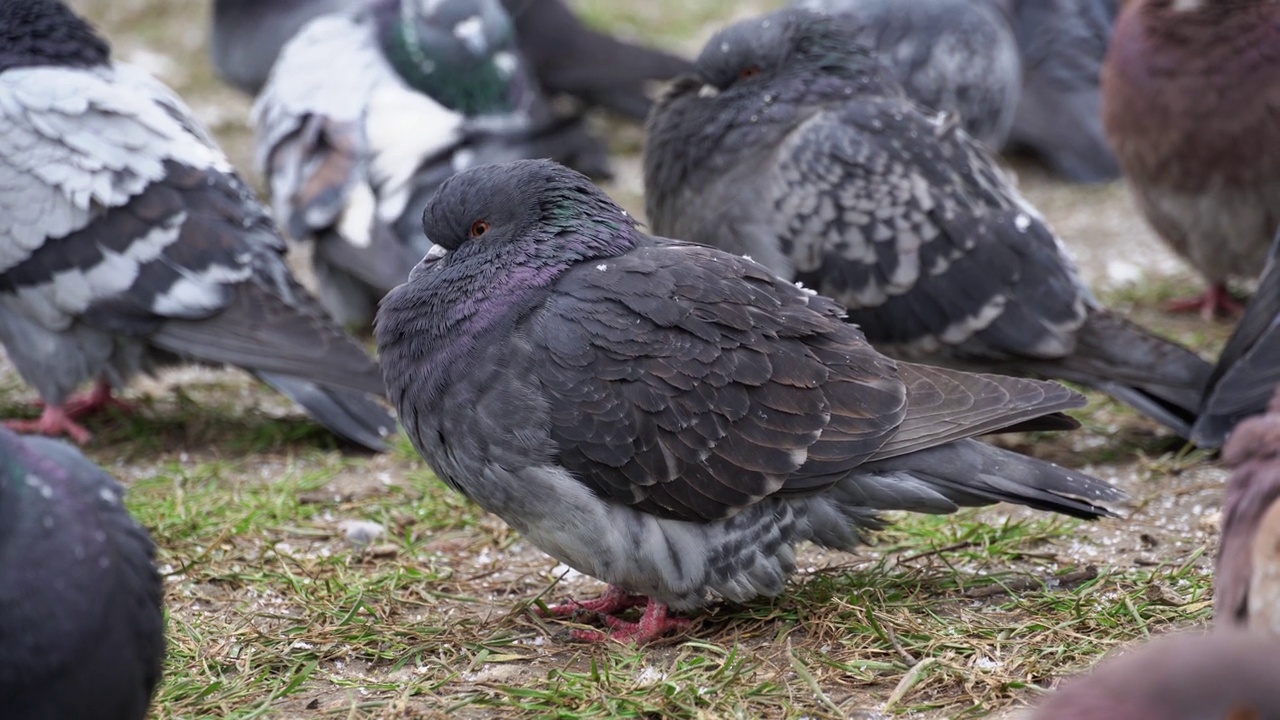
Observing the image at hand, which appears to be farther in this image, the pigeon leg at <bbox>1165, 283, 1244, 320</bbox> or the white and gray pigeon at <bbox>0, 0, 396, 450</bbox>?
the pigeon leg at <bbox>1165, 283, 1244, 320</bbox>

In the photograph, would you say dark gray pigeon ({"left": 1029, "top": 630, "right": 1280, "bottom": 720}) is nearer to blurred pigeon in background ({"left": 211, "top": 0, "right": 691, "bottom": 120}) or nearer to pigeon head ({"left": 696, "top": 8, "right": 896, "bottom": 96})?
pigeon head ({"left": 696, "top": 8, "right": 896, "bottom": 96})

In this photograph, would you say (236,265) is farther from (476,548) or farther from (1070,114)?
(1070,114)

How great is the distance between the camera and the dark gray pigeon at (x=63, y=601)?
2662 millimetres

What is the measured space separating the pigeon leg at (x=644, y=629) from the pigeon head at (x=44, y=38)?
138 inches

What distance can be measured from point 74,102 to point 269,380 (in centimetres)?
130

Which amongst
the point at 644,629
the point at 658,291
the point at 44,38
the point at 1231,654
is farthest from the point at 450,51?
the point at 1231,654

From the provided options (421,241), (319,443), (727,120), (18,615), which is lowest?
(319,443)

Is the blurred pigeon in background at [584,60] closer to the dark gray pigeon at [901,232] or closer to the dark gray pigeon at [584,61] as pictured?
the dark gray pigeon at [584,61]

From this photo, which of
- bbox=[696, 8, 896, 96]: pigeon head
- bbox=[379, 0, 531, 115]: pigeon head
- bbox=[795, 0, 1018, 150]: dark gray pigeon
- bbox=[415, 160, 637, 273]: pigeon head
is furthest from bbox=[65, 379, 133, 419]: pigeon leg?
bbox=[795, 0, 1018, 150]: dark gray pigeon

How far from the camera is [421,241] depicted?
711 cm

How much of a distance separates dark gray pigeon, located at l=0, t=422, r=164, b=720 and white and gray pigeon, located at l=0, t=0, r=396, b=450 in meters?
2.68

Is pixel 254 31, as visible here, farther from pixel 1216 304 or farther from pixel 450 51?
pixel 1216 304

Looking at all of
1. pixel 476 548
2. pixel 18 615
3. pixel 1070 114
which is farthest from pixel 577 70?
pixel 18 615

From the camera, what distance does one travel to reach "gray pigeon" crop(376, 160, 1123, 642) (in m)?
3.77
